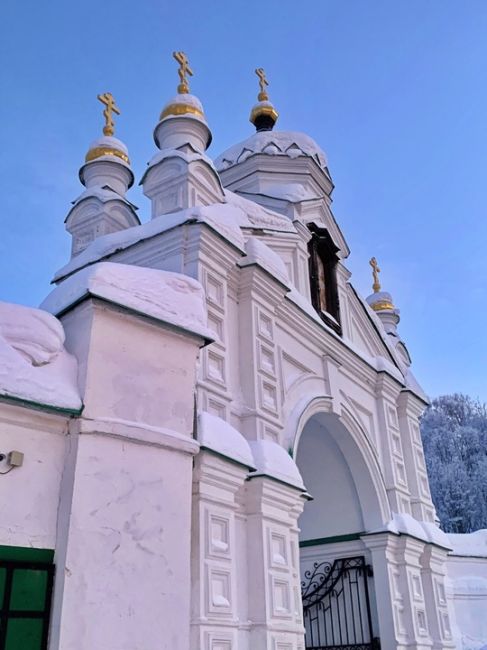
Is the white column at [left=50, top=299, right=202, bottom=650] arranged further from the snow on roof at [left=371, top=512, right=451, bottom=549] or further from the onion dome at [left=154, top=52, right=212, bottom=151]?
the snow on roof at [left=371, top=512, right=451, bottom=549]

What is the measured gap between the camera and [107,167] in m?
8.12

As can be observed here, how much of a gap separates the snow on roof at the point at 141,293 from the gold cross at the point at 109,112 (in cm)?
473

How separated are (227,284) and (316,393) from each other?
165 centimetres

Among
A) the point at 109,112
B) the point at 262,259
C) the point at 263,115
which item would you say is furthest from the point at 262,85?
the point at 262,259

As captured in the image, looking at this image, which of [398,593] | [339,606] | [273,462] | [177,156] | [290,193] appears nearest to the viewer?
[273,462]

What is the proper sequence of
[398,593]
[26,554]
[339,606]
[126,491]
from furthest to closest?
[339,606]
[398,593]
[126,491]
[26,554]

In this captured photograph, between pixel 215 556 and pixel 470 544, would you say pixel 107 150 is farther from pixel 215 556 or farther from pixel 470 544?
pixel 470 544

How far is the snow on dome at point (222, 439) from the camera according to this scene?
4480mm

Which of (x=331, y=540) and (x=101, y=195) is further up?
(x=101, y=195)

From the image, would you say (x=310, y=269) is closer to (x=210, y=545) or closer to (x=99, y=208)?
(x=99, y=208)

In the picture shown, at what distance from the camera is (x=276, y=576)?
16.3 ft

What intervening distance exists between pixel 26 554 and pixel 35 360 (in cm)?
96

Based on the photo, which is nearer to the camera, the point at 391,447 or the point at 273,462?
the point at 273,462

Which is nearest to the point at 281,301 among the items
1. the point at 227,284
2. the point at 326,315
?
the point at 227,284
